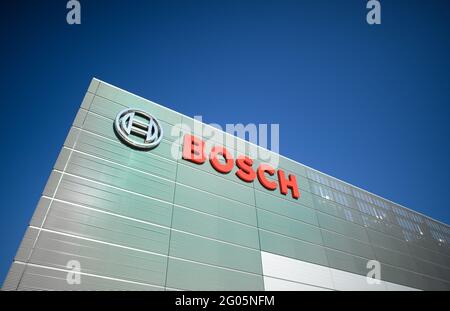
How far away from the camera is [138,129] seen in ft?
35.6

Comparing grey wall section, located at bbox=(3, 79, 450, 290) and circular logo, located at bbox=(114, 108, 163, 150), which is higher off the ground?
circular logo, located at bbox=(114, 108, 163, 150)

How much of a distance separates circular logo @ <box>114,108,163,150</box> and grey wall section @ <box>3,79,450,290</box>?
33cm

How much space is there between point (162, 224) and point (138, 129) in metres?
4.12

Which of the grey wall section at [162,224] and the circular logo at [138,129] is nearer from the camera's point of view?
A: the grey wall section at [162,224]

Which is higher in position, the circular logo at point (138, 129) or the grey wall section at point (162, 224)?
the circular logo at point (138, 129)

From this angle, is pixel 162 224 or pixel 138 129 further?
pixel 138 129

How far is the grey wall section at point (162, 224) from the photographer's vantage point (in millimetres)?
7398

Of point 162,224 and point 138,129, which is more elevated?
point 138,129

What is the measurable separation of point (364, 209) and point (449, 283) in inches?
290

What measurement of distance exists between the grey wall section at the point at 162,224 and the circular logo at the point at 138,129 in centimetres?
33

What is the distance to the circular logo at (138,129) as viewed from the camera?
10336mm

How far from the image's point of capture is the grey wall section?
7398 mm

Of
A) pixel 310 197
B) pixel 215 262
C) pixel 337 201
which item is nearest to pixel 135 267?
pixel 215 262

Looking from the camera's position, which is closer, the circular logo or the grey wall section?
the grey wall section
